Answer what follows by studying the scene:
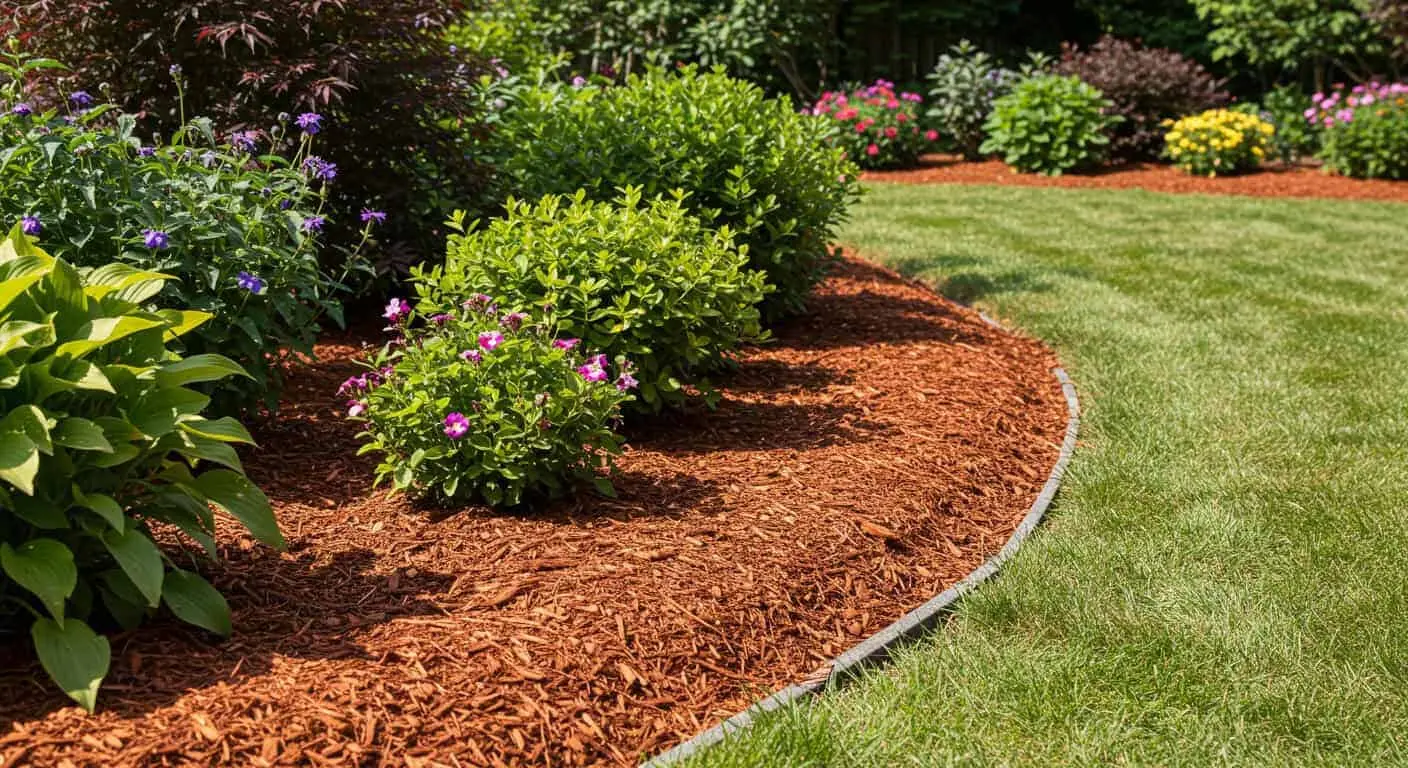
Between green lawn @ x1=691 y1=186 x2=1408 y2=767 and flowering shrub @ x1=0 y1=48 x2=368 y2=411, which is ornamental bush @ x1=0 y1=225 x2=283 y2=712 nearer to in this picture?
flowering shrub @ x1=0 y1=48 x2=368 y2=411

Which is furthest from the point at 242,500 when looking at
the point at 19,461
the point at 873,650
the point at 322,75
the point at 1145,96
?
the point at 1145,96

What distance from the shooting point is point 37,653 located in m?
2.64

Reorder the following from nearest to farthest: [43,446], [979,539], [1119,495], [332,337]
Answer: [43,446] → [979,539] → [1119,495] → [332,337]

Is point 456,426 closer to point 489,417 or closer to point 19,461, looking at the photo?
point 489,417

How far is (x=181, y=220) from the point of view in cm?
382

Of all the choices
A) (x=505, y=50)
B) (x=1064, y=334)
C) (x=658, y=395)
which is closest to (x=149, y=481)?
(x=658, y=395)

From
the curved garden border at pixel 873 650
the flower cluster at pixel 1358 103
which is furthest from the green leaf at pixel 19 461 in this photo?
the flower cluster at pixel 1358 103

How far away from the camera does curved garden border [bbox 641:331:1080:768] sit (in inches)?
112

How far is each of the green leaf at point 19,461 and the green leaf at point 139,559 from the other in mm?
228

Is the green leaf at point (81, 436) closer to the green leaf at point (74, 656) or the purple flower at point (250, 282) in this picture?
the green leaf at point (74, 656)

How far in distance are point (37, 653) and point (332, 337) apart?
310 centimetres

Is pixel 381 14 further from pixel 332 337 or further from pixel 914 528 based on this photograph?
pixel 914 528

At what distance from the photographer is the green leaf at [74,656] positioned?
253cm

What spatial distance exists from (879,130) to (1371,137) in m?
4.69
